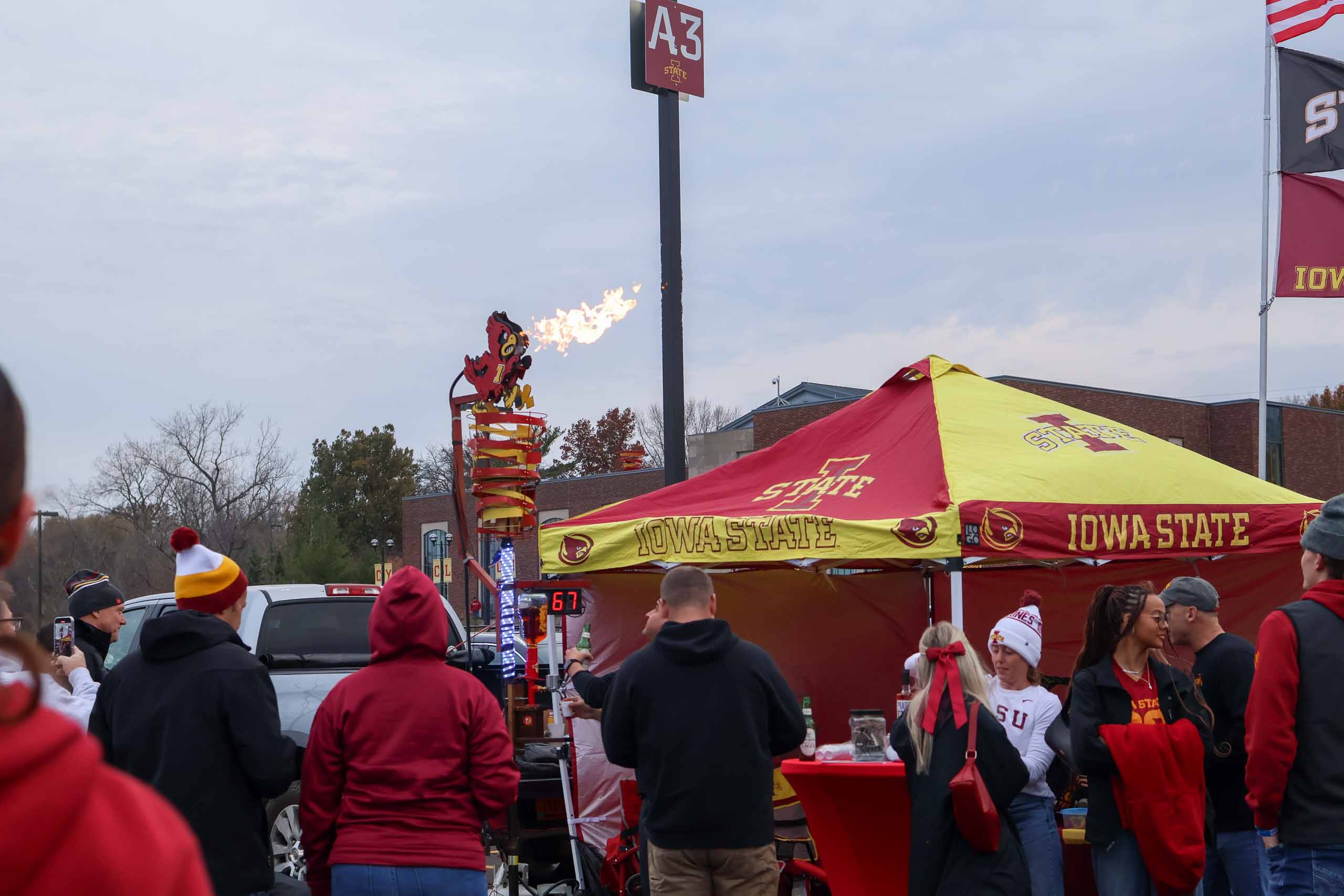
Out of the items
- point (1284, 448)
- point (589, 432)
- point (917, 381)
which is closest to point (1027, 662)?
point (917, 381)

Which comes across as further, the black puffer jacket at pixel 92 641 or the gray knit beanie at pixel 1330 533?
the black puffer jacket at pixel 92 641

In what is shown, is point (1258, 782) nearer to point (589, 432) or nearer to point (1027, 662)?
point (1027, 662)

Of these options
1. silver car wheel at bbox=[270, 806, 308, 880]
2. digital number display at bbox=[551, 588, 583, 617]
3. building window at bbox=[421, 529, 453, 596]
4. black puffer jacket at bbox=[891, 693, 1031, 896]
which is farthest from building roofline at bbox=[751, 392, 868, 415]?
black puffer jacket at bbox=[891, 693, 1031, 896]

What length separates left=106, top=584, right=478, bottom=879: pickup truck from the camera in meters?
8.94

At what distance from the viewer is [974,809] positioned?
4.70 meters

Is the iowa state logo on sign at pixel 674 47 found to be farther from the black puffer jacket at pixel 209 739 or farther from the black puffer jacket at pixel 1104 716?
the black puffer jacket at pixel 209 739

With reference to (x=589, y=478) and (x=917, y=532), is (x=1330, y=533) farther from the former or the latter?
(x=589, y=478)

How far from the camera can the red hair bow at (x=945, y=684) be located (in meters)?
4.94

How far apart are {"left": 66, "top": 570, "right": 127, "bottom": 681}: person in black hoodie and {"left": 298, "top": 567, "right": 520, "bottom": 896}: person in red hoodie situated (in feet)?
9.00

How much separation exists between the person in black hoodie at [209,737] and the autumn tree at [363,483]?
7403 centimetres

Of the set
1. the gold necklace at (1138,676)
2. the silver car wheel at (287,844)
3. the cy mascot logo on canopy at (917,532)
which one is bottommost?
the silver car wheel at (287,844)

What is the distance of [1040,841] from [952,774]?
1.31 metres

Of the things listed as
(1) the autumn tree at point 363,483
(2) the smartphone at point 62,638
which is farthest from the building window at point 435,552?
(2) the smartphone at point 62,638

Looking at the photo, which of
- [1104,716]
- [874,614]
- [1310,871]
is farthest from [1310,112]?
[1310,871]
